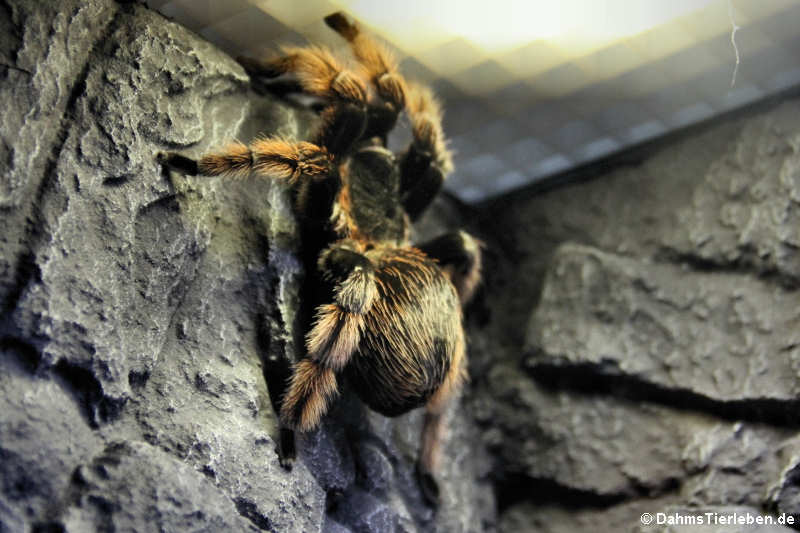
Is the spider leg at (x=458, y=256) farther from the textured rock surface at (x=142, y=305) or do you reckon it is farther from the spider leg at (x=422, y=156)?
the textured rock surface at (x=142, y=305)

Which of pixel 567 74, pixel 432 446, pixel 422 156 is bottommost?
pixel 432 446

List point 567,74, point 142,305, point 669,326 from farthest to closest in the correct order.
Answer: point 669,326, point 567,74, point 142,305

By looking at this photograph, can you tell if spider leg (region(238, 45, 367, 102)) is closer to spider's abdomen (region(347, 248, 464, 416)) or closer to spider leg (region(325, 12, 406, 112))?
spider leg (region(325, 12, 406, 112))

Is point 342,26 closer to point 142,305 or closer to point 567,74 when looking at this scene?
point 567,74

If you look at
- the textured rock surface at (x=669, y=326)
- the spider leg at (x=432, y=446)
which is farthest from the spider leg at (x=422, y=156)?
the textured rock surface at (x=669, y=326)

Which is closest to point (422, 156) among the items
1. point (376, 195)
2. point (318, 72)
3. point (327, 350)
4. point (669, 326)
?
point (376, 195)

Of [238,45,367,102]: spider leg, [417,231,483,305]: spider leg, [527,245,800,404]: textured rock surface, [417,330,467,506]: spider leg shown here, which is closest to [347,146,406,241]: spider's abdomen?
[417,231,483,305]: spider leg

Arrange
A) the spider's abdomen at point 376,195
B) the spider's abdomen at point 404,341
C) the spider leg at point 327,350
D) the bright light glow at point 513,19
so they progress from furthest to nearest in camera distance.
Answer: the spider's abdomen at point 376,195 < the bright light glow at point 513,19 < the spider's abdomen at point 404,341 < the spider leg at point 327,350
